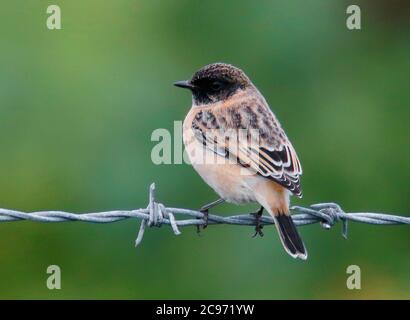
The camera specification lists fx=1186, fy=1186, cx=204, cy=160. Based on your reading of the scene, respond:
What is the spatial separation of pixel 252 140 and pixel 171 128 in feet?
4.22

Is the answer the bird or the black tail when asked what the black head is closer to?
the bird

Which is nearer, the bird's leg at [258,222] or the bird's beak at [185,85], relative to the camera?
the bird's leg at [258,222]

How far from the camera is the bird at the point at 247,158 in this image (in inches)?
316

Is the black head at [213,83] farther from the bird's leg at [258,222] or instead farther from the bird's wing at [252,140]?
the bird's leg at [258,222]

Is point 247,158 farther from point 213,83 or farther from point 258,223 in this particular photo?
point 213,83

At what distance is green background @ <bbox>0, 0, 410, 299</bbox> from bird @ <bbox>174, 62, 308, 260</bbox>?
2.10 feet

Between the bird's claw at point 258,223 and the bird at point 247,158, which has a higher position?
the bird at point 247,158

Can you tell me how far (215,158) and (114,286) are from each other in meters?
1.58

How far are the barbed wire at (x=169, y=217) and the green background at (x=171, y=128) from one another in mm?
1255

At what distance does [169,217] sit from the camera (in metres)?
7.36

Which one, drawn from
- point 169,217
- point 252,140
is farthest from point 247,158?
point 169,217

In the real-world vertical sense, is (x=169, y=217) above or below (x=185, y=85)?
below

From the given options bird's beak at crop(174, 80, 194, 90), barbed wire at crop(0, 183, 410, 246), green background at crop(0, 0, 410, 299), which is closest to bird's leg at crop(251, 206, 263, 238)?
barbed wire at crop(0, 183, 410, 246)

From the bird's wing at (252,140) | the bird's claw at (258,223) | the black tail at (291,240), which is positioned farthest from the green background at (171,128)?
the black tail at (291,240)
